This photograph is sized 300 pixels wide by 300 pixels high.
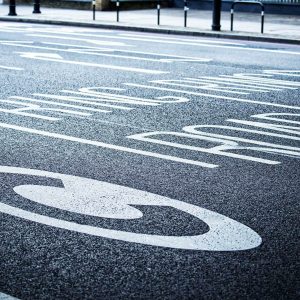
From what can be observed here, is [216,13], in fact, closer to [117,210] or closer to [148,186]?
[148,186]

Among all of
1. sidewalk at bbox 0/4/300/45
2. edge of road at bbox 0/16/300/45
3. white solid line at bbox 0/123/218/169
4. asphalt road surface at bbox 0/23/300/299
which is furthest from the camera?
sidewalk at bbox 0/4/300/45

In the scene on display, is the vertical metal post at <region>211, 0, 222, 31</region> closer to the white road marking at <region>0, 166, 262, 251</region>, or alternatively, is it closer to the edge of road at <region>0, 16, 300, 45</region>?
the edge of road at <region>0, 16, 300, 45</region>

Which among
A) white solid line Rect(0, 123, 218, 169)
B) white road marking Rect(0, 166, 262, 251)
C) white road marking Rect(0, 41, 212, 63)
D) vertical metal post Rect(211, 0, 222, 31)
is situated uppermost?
vertical metal post Rect(211, 0, 222, 31)

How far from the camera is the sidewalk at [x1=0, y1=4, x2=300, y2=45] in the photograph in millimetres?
23445

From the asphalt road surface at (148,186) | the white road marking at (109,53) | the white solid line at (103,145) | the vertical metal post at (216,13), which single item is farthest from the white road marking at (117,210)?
the vertical metal post at (216,13)

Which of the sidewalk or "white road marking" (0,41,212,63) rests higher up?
the sidewalk

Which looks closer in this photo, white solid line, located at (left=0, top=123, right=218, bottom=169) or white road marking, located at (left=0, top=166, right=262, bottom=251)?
white road marking, located at (left=0, top=166, right=262, bottom=251)

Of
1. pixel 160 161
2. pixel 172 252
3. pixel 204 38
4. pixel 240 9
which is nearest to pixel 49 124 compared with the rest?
pixel 160 161

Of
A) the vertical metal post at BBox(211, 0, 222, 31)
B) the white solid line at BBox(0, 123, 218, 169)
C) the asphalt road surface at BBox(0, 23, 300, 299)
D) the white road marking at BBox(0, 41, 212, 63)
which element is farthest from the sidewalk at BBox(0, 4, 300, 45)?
the white solid line at BBox(0, 123, 218, 169)

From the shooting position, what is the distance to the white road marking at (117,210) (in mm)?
5406

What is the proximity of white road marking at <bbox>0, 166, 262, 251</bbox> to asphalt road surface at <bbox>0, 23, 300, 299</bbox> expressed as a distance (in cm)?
1

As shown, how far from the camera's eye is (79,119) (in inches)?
394

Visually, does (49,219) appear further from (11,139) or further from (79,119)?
(79,119)

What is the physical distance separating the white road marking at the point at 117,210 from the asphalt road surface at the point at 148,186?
0.01 m
